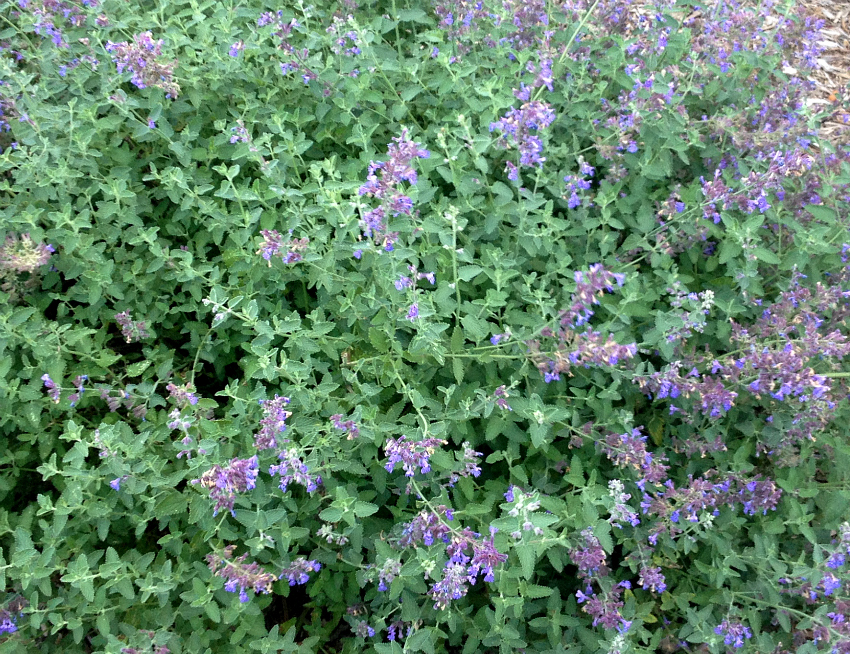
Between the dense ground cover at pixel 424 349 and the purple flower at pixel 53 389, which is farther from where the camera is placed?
Result: the purple flower at pixel 53 389

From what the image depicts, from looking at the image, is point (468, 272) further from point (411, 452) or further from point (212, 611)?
point (212, 611)

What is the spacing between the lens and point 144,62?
3.57 meters

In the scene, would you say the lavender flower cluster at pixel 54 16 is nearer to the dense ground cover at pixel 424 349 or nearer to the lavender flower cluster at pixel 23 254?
the dense ground cover at pixel 424 349

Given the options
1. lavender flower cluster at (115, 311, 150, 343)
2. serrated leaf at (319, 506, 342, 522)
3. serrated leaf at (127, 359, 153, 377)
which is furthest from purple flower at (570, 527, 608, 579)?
lavender flower cluster at (115, 311, 150, 343)

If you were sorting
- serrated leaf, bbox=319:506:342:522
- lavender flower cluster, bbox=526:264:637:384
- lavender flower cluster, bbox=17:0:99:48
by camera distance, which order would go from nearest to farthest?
lavender flower cluster, bbox=526:264:637:384
serrated leaf, bbox=319:506:342:522
lavender flower cluster, bbox=17:0:99:48

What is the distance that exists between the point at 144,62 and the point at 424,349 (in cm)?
224

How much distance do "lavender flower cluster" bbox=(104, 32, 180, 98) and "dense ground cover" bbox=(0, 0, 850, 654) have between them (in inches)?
0.7

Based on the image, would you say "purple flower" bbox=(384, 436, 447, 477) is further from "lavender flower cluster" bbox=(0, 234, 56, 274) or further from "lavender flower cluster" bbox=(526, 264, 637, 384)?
"lavender flower cluster" bbox=(0, 234, 56, 274)

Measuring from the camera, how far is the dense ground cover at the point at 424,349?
10.2 feet

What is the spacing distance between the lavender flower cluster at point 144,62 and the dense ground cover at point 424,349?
19 millimetres

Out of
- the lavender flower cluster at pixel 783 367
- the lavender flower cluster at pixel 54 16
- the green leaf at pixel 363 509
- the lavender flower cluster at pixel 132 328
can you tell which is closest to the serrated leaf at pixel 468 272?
the lavender flower cluster at pixel 783 367

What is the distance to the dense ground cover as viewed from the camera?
10.2 feet

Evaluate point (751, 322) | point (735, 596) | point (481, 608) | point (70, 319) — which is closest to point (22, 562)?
point (70, 319)

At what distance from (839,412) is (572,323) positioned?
1845 millimetres
